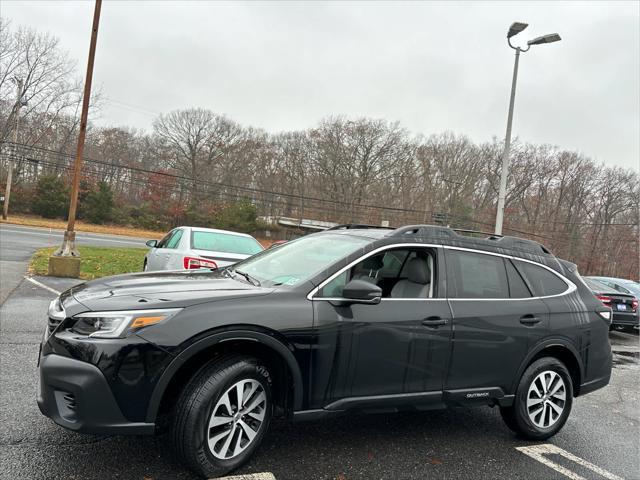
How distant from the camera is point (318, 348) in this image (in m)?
3.19

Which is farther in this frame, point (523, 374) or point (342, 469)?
point (523, 374)

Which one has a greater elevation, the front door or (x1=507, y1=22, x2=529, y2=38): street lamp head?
(x1=507, y1=22, x2=529, y2=38): street lamp head

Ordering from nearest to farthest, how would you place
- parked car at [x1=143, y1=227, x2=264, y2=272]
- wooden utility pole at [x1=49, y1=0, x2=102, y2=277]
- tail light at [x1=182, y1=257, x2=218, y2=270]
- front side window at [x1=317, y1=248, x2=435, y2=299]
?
front side window at [x1=317, y1=248, x2=435, y2=299]
tail light at [x1=182, y1=257, x2=218, y2=270]
parked car at [x1=143, y1=227, x2=264, y2=272]
wooden utility pole at [x1=49, y1=0, x2=102, y2=277]

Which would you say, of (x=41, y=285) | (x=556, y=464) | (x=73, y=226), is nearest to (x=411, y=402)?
(x=556, y=464)

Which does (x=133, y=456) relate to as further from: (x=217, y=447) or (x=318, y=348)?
(x=318, y=348)

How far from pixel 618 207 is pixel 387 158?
1031 inches

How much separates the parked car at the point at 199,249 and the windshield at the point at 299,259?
347 centimetres

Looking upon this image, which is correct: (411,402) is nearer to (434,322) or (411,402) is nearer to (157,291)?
(434,322)

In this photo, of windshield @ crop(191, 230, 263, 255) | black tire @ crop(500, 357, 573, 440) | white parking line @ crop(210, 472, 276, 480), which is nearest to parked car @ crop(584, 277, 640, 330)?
windshield @ crop(191, 230, 263, 255)

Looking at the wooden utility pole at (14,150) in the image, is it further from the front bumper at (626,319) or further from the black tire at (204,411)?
the black tire at (204,411)

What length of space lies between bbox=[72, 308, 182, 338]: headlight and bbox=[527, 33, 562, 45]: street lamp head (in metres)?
14.0

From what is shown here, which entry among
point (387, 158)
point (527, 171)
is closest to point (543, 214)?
point (527, 171)

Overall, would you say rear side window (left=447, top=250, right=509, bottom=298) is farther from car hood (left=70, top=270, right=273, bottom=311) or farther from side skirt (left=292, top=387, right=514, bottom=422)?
car hood (left=70, top=270, right=273, bottom=311)

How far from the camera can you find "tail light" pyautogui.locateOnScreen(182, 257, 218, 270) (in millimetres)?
7547
